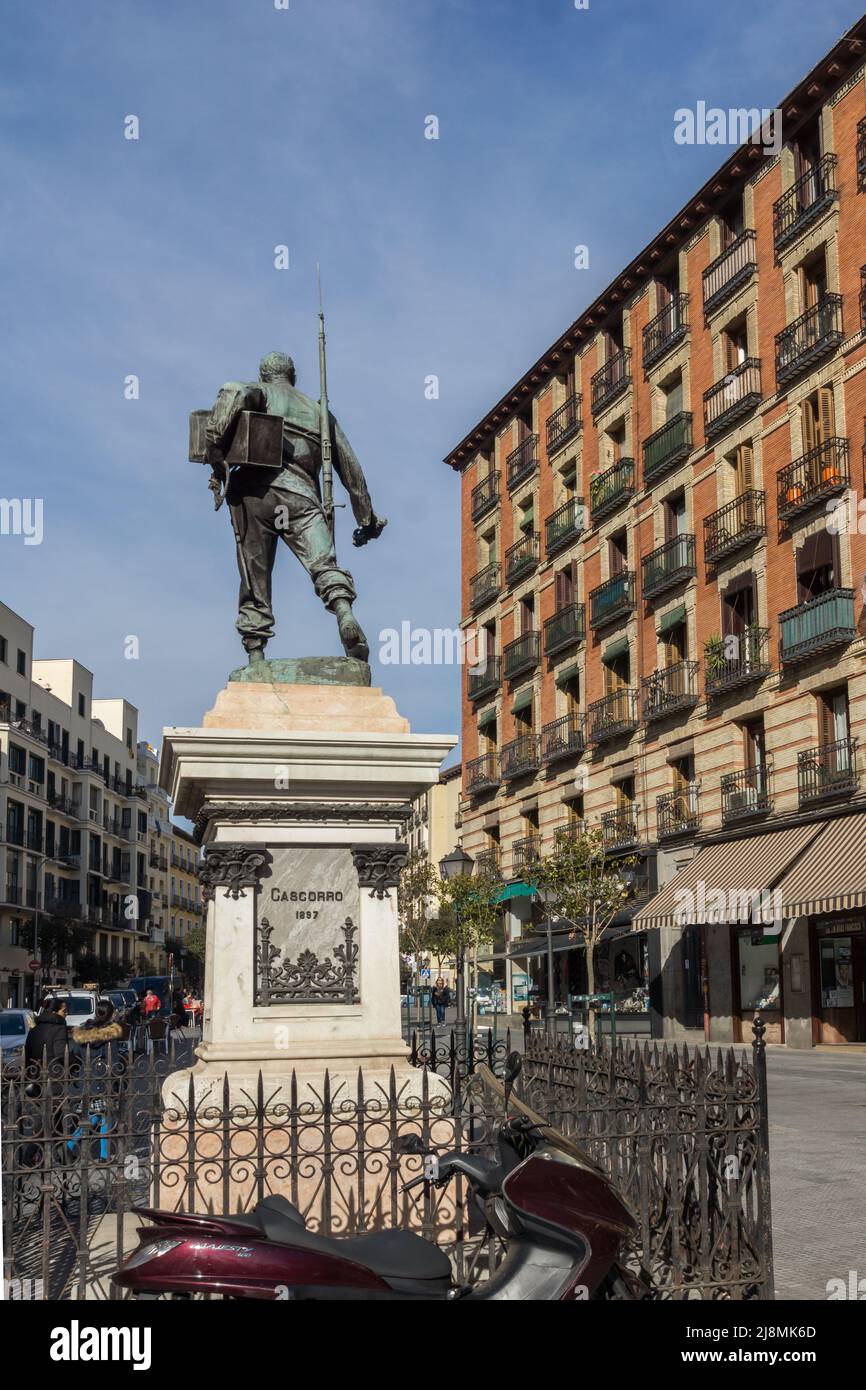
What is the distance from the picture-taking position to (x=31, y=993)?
64.8m

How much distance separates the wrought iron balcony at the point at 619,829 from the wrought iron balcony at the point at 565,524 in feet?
29.9

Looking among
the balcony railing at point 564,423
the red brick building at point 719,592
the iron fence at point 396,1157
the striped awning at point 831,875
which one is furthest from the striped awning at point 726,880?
the iron fence at point 396,1157

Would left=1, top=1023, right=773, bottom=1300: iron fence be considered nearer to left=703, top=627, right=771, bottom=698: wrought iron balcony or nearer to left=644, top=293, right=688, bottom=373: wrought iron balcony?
left=703, top=627, right=771, bottom=698: wrought iron balcony

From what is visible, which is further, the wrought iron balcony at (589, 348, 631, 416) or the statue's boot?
the wrought iron balcony at (589, 348, 631, 416)

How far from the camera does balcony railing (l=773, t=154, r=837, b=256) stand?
98.4ft

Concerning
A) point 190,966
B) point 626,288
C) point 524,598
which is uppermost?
point 626,288

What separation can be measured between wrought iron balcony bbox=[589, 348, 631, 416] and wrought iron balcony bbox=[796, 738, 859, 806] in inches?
584

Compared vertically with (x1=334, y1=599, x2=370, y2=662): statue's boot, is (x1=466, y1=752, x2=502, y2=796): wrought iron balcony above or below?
above

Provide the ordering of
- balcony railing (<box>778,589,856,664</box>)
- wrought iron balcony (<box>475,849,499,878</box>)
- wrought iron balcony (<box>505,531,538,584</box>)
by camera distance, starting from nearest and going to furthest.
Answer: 1. balcony railing (<box>778,589,856,664</box>)
2. wrought iron balcony (<box>505,531,538,584</box>)
3. wrought iron balcony (<box>475,849,499,878</box>)

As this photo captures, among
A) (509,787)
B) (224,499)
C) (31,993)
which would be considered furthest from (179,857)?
(224,499)

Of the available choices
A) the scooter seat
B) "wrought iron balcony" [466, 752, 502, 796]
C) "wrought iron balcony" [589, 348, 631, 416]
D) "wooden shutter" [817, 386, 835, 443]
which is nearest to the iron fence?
the scooter seat
